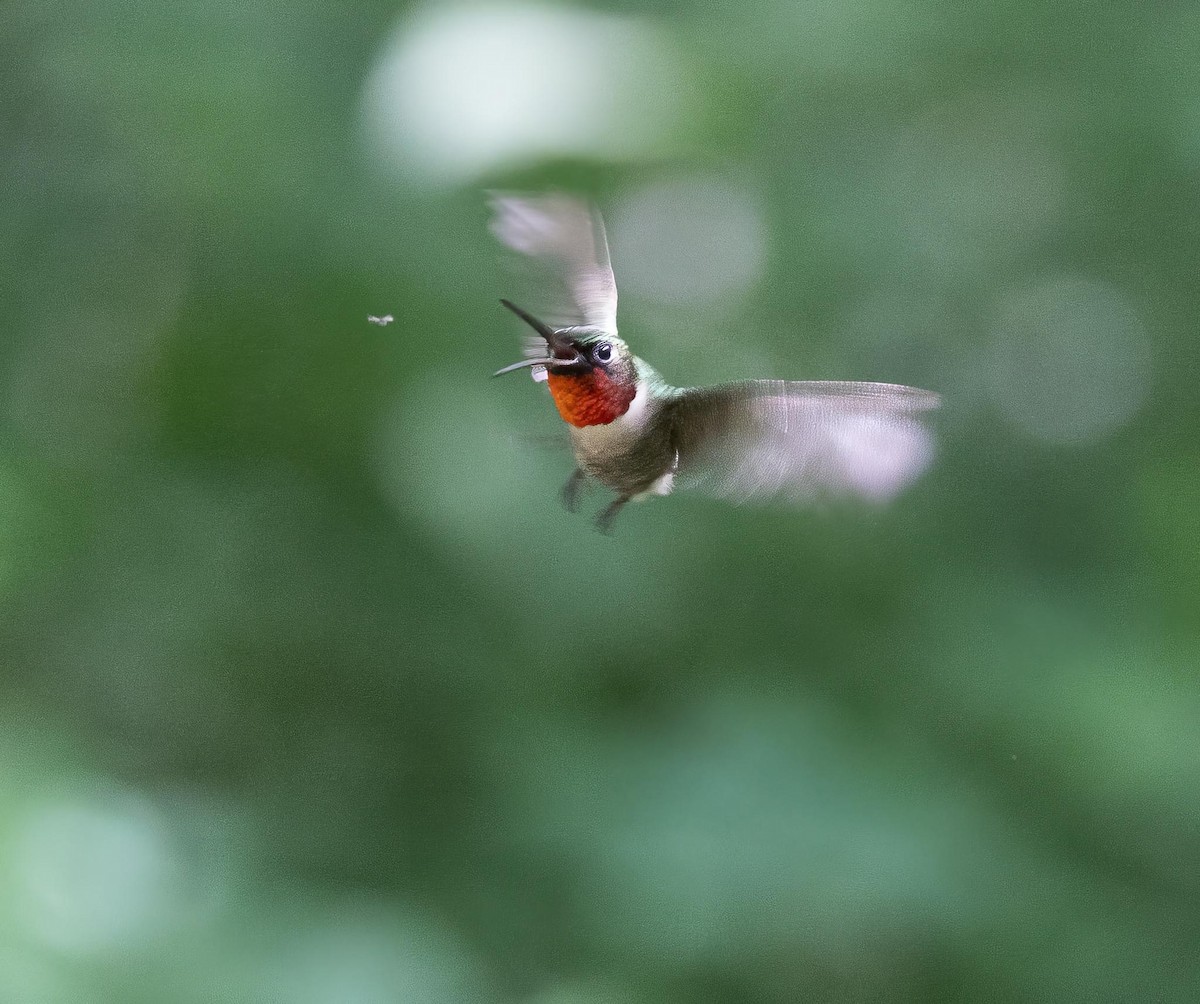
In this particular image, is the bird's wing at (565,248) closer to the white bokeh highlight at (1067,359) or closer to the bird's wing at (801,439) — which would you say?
the bird's wing at (801,439)

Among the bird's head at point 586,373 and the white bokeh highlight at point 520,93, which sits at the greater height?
the white bokeh highlight at point 520,93

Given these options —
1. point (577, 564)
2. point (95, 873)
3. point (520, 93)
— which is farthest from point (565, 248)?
point (577, 564)

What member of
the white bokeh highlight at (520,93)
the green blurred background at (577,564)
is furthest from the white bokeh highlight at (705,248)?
the white bokeh highlight at (520,93)

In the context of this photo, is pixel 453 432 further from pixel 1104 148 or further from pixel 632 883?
pixel 1104 148

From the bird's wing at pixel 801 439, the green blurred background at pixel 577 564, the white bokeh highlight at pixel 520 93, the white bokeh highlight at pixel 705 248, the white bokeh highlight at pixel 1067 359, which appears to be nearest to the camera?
the bird's wing at pixel 801 439

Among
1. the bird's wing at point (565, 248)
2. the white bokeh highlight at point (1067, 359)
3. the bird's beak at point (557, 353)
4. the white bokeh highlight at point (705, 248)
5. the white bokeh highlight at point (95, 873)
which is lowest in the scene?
the white bokeh highlight at point (95, 873)

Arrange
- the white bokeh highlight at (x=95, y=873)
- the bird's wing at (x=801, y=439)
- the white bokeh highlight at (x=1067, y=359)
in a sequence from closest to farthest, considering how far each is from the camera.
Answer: the bird's wing at (x=801, y=439)
the white bokeh highlight at (x=95, y=873)
the white bokeh highlight at (x=1067, y=359)

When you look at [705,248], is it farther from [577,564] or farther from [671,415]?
[671,415]
